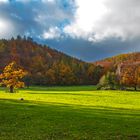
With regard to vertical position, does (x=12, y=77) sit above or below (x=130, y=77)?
below

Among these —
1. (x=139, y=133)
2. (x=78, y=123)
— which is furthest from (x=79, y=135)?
(x=78, y=123)

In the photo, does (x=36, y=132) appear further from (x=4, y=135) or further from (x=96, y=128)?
(x=96, y=128)

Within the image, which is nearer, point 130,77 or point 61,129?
point 61,129

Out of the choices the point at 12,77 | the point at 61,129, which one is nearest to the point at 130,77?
the point at 12,77

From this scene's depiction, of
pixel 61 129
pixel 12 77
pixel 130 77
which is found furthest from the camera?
pixel 130 77

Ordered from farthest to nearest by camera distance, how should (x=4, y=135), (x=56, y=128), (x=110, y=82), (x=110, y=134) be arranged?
(x=110, y=82), (x=56, y=128), (x=110, y=134), (x=4, y=135)

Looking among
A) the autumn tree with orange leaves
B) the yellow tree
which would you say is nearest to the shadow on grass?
the yellow tree

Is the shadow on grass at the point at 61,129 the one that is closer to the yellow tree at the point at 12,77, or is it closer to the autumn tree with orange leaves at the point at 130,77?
the yellow tree at the point at 12,77

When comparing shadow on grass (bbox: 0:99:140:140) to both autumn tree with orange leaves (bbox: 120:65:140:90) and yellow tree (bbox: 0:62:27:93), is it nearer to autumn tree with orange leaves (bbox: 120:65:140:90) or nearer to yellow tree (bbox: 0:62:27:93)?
yellow tree (bbox: 0:62:27:93)

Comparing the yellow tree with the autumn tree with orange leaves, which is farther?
the autumn tree with orange leaves

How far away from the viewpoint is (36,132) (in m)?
24.3

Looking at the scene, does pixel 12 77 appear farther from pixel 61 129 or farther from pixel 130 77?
pixel 61 129

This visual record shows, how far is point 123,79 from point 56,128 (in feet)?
442

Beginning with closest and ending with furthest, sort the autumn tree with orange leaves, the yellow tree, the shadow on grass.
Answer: the shadow on grass, the yellow tree, the autumn tree with orange leaves
